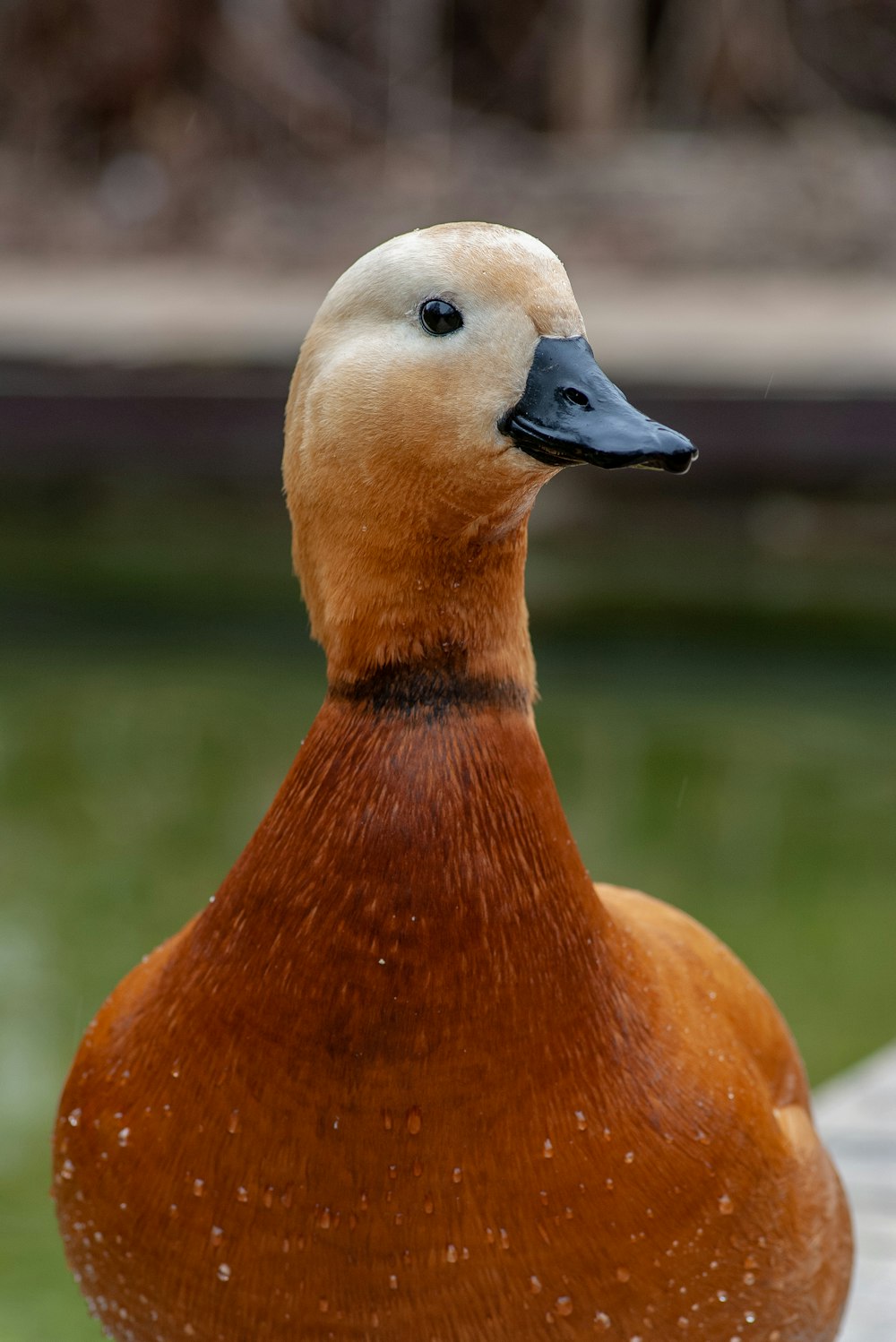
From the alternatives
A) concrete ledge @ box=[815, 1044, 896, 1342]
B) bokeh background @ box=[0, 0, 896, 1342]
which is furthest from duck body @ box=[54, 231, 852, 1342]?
bokeh background @ box=[0, 0, 896, 1342]

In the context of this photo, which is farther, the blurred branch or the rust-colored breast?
the blurred branch

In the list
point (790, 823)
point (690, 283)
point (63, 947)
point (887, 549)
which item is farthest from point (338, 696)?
point (690, 283)

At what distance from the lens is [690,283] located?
6.59m

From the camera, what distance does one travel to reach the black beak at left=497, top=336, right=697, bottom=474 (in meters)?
1.02

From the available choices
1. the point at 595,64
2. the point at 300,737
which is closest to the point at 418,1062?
the point at 300,737

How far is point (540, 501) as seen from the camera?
5281 mm

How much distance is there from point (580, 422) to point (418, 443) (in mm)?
101

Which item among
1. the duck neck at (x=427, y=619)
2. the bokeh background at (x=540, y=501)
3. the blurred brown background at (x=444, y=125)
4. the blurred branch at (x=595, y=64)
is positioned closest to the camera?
the duck neck at (x=427, y=619)

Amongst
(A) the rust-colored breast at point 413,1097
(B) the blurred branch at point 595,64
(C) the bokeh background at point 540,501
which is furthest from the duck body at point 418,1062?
(B) the blurred branch at point 595,64

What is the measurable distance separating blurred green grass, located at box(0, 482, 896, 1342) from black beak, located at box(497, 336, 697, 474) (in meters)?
1.43

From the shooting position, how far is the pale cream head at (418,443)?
1076 millimetres

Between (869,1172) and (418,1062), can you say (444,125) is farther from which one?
(418,1062)

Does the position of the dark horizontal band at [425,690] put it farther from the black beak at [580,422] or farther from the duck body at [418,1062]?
the black beak at [580,422]

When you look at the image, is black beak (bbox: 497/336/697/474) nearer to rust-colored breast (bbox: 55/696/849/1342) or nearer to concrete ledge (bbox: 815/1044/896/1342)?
rust-colored breast (bbox: 55/696/849/1342)
